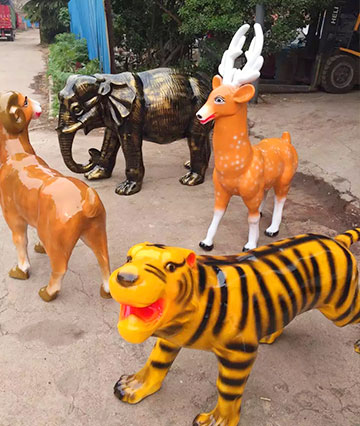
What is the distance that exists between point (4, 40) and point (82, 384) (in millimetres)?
23704

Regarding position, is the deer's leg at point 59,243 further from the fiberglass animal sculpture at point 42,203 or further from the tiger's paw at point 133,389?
the tiger's paw at point 133,389

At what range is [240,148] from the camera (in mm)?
2855

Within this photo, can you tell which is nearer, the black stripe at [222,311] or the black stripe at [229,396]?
the black stripe at [222,311]

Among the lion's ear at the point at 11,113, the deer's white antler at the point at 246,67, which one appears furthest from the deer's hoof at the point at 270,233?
the lion's ear at the point at 11,113

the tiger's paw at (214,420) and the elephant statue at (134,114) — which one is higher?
the elephant statue at (134,114)

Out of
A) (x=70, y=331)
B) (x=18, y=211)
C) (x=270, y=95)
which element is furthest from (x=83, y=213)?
(x=270, y=95)

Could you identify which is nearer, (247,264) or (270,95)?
(247,264)

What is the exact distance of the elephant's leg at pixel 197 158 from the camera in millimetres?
4340

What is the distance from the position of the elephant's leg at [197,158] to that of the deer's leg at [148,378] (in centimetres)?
273

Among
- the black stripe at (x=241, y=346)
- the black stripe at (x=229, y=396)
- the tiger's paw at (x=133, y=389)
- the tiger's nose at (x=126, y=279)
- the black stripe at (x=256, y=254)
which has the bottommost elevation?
the tiger's paw at (x=133, y=389)

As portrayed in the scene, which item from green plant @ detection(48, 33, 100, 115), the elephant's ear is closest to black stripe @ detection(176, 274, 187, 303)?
the elephant's ear

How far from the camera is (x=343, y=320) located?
198cm

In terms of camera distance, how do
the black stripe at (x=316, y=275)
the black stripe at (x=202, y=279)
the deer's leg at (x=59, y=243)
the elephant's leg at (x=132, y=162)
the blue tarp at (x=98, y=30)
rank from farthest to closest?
the blue tarp at (x=98, y=30), the elephant's leg at (x=132, y=162), the deer's leg at (x=59, y=243), the black stripe at (x=316, y=275), the black stripe at (x=202, y=279)

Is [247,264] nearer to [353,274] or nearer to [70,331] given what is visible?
[353,274]
